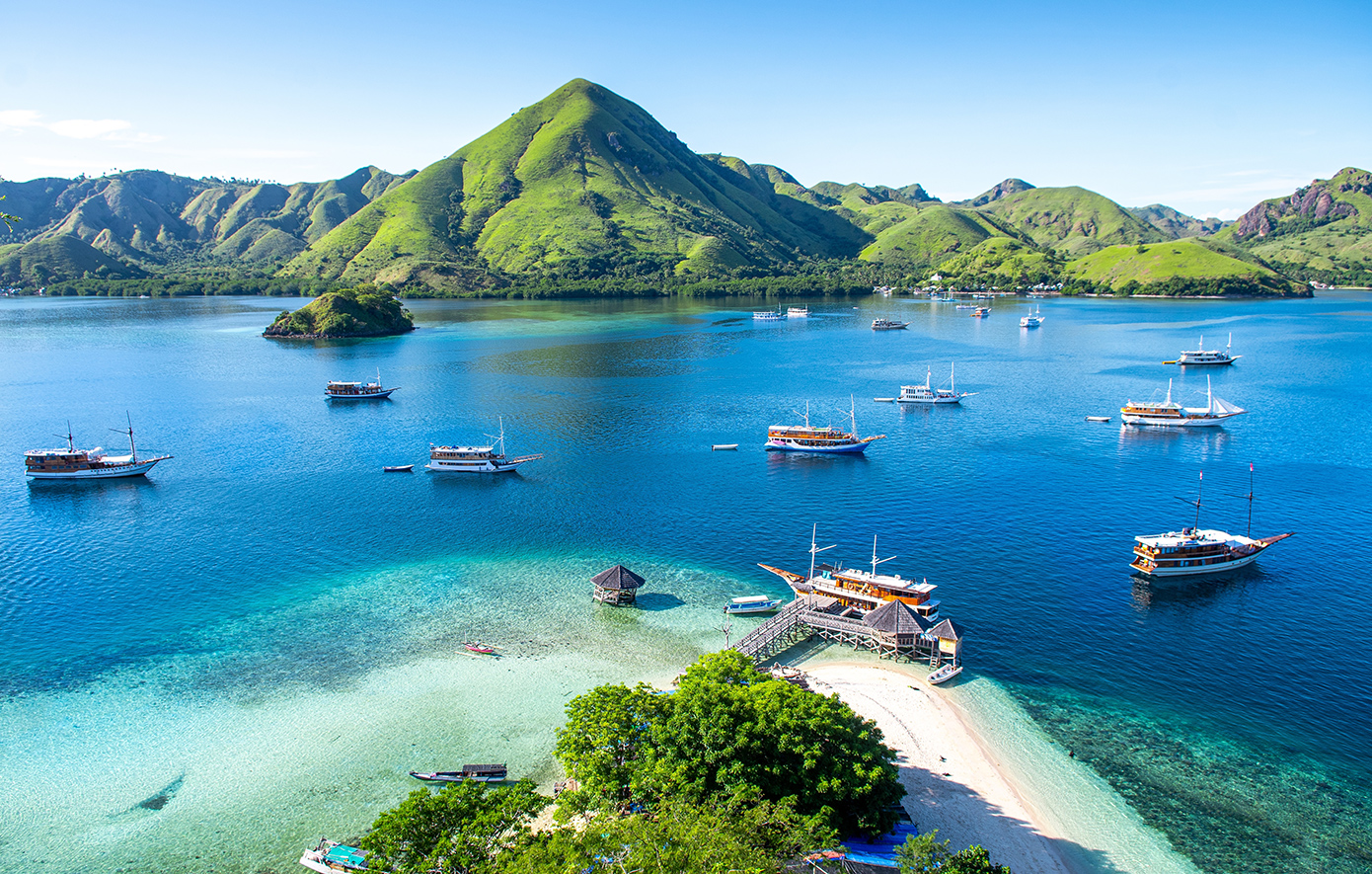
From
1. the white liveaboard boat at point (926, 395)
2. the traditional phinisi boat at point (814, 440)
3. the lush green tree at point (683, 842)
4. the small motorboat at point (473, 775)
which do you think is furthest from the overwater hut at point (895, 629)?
the white liveaboard boat at point (926, 395)

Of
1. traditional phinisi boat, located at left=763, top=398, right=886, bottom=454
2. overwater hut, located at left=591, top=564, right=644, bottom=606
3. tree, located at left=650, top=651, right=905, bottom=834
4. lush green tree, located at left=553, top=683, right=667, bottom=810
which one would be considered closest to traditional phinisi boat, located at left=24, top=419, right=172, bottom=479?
overwater hut, located at left=591, top=564, right=644, bottom=606

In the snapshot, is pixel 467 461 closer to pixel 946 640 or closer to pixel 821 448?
pixel 821 448

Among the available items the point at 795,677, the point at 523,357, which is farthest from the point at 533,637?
the point at 523,357

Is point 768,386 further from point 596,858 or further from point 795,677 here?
point 596,858

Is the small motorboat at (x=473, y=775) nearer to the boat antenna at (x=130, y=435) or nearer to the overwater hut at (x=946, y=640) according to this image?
the overwater hut at (x=946, y=640)

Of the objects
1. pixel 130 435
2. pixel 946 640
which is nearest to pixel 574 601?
pixel 946 640
